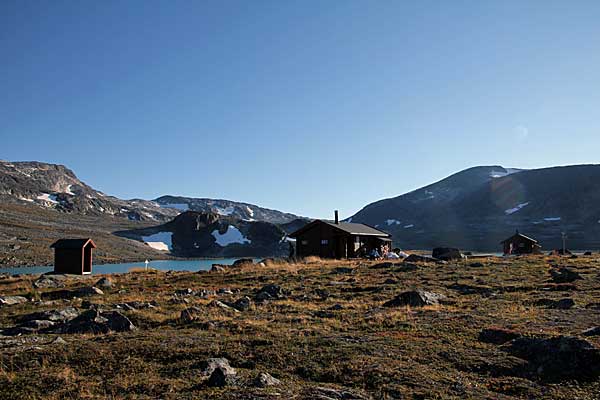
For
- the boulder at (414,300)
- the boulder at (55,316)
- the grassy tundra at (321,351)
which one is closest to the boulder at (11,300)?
the grassy tundra at (321,351)

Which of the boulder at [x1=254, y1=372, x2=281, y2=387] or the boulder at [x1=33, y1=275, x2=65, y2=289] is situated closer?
the boulder at [x1=254, y1=372, x2=281, y2=387]

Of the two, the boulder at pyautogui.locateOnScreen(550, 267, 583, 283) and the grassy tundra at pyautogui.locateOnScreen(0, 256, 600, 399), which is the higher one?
the boulder at pyautogui.locateOnScreen(550, 267, 583, 283)

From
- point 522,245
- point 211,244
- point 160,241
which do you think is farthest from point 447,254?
point 160,241

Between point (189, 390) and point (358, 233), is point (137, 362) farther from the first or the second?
point (358, 233)

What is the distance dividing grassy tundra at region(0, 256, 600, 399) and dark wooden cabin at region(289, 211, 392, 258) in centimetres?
3671

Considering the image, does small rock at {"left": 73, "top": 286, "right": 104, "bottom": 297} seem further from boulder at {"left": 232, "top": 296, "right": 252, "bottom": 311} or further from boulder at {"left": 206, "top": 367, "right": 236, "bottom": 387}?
boulder at {"left": 206, "top": 367, "right": 236, "bottom": 387}

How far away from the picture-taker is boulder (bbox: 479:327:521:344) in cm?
1242

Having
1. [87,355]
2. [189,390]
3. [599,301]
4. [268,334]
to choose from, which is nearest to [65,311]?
[87,355]

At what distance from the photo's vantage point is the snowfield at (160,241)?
17975 centimetres

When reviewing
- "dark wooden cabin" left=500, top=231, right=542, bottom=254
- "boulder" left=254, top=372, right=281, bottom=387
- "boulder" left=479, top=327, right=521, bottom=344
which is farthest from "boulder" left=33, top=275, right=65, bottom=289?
"dark wooden cabin" left=500, top=231, right=542, bottom=254

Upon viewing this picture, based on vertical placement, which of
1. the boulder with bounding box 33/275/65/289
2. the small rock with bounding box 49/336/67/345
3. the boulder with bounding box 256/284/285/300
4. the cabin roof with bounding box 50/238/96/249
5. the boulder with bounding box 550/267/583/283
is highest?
the cabin roof with bounding box 50/238/96/249

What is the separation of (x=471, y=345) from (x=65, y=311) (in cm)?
1473

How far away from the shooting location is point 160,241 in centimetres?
18975

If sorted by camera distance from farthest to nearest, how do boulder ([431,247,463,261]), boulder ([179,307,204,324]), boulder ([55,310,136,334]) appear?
1. boulder ([431,247,463,261])
2. boulder ([179,307,204,324])
3. boulder ([55,310,136,334])
